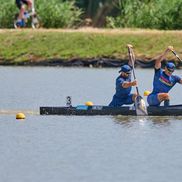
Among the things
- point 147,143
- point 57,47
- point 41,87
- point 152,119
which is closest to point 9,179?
point 147,143

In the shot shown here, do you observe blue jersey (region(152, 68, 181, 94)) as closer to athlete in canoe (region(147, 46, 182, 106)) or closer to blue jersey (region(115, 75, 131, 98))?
athlete in canoe (region(147, 46, 182, 106))

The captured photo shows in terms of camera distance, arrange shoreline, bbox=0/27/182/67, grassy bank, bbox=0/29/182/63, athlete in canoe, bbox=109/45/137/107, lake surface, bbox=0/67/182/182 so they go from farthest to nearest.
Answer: grassy bank, bbox=0/29/182/63 < shoreline, bbox=0/27/182/67 < athlete in canoe, bbox=109/45/137/107 < lake surface, bbox=0/67/182/182

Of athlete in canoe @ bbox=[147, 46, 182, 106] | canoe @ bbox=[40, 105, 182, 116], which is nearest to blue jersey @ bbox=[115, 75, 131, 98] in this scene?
canoe @ bbox=[40, 105, 182, 116]

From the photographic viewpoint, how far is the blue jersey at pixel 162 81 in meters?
26.8

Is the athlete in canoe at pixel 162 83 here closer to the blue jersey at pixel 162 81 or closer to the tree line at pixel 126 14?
the blue jersey at pixel 162 81

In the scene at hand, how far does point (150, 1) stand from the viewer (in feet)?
164

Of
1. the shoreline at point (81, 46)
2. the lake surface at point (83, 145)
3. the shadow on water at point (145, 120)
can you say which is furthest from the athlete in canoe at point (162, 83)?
the shoreline at point (81, 46)

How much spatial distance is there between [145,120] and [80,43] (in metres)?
18.9

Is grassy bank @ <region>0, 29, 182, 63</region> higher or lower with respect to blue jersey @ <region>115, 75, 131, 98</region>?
lower

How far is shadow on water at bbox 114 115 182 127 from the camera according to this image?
25.6 metres

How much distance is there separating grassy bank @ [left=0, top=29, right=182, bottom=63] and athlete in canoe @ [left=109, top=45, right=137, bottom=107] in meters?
15.7

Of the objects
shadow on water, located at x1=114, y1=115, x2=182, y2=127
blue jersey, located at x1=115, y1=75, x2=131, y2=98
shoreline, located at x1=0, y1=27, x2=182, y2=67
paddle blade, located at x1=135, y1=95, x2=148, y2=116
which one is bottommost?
shoreline, located at x1=0, y1=27, x2=182, y2=67

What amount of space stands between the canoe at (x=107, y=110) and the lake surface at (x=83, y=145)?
0.16 meters

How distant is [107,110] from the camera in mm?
26750
